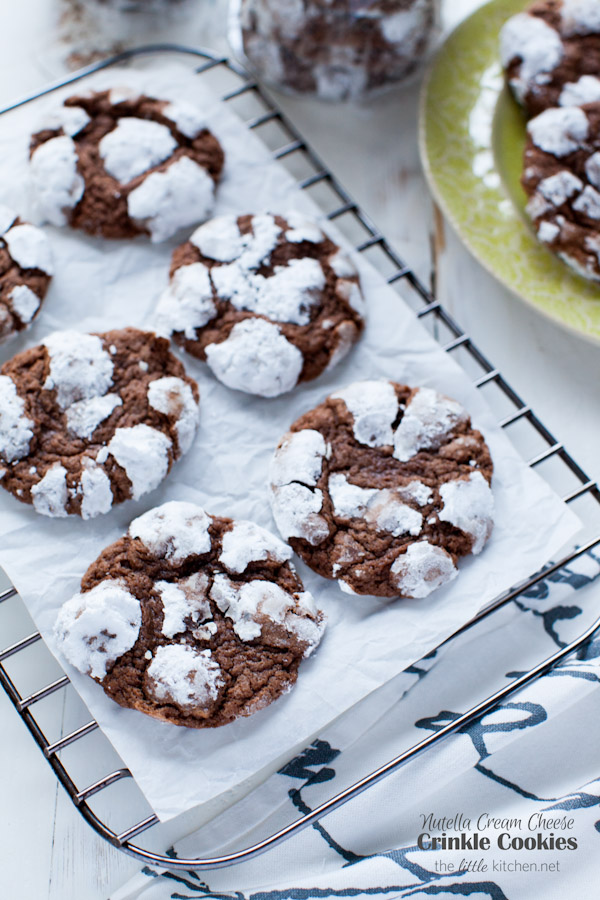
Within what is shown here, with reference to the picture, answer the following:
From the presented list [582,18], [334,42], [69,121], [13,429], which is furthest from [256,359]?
[582,18]

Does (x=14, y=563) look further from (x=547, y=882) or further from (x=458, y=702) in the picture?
(x=547, y=882)

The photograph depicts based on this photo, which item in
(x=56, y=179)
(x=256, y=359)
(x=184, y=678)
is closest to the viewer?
(x=184, y=678)

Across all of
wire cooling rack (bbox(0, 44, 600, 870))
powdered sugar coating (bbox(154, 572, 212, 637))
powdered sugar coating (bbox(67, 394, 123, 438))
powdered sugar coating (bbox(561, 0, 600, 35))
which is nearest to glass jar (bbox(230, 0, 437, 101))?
wire cooling rack (bbox(0, 44, 600, 870))

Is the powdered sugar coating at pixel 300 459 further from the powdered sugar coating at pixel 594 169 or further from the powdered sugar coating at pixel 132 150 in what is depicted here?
the powdered sugar coating at pixel 594 169

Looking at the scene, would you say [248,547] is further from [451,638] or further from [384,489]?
[451,638]

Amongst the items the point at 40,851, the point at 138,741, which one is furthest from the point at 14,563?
the point at 40,851

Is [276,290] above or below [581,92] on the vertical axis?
below

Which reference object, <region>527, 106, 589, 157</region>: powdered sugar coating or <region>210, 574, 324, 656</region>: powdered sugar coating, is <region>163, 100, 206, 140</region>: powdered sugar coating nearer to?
<region>527, 106, 589, 157</region>: powdered sugar coating
